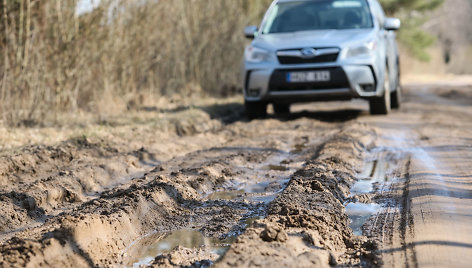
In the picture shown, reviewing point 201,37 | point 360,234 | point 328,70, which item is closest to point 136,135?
point 328,70

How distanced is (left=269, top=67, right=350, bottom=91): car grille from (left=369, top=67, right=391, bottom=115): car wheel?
75cm

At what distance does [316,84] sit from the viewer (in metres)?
9.66

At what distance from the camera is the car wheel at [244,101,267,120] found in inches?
402

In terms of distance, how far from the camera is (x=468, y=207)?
4.22 metres

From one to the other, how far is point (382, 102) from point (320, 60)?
1.21 meters

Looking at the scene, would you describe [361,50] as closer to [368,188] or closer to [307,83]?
[307,83]

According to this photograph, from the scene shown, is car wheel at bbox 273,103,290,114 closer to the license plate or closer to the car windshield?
the car windshield

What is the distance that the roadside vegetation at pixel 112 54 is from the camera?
8.59m

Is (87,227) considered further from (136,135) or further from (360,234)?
(136,135)

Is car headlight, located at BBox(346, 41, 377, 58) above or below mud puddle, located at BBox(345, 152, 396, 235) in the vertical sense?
above

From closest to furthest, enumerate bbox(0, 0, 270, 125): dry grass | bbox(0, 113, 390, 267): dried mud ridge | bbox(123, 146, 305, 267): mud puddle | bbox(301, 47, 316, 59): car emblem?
1. bbox(0, 113, 390, 267): dried mud ridge
2. bbox(123, 146, 305, 267): mud puddle
3. bbox(0, 0, 270, 125): dry grass
4. bbox(301, 47, 316, 59): car emblem

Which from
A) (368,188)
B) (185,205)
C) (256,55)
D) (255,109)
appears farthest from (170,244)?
(255,109)

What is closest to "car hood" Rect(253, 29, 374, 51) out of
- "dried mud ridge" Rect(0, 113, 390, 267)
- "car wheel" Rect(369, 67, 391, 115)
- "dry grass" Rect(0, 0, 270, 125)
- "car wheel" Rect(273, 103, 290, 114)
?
"car wheel" Rect(369, 67, 391, 115)

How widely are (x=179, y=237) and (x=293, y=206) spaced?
0.64m
